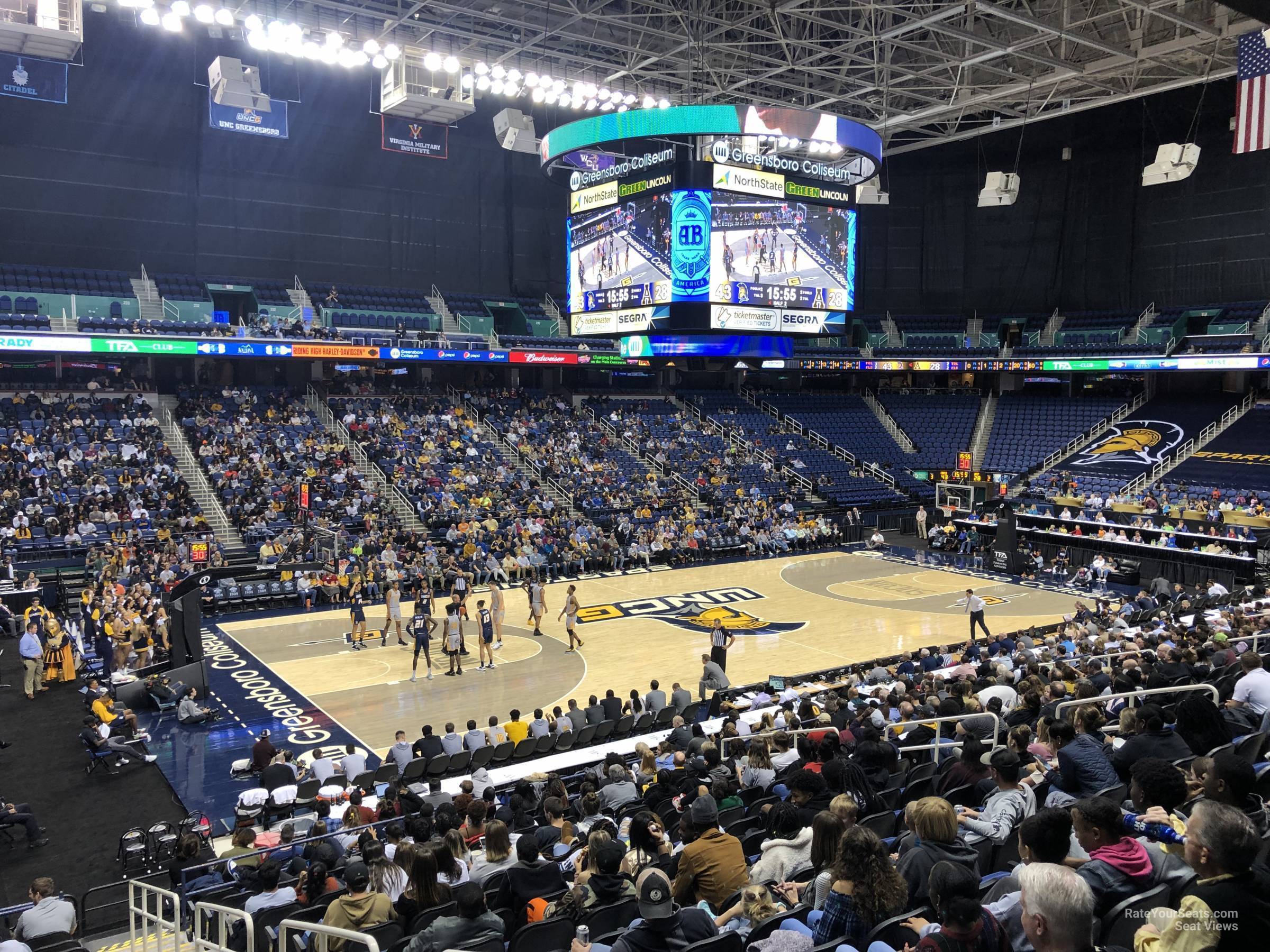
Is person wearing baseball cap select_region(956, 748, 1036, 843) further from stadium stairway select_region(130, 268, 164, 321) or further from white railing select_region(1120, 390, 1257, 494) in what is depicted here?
white railing select_region(1120, 390, 1257, 494)

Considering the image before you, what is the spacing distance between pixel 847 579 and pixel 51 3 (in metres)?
26.0

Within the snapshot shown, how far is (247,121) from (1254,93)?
95.3 feet

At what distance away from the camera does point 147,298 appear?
3159cm

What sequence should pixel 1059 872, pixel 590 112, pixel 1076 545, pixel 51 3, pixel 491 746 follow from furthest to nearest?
pixel 590 112, pixel 1076 545, pixel 51 3, pixel 491 746, pixel 1059 872

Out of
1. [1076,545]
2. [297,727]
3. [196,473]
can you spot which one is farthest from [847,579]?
[196,473]

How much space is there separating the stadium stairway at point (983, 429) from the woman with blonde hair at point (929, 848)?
38.7 m

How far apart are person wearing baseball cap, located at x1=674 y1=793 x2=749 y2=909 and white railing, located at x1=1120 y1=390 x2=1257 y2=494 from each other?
33.6 metres

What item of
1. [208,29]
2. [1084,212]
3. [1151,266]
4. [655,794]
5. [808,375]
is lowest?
[655,794]

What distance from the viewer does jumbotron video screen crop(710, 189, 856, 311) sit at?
19.3m

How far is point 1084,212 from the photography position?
4300cm

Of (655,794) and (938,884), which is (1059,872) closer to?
(938,884)

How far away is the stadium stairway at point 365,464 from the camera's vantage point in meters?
29.4

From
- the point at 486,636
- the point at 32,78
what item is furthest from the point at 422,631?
the point at 32,78

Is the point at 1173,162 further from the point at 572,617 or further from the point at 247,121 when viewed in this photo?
the point at 247,121
